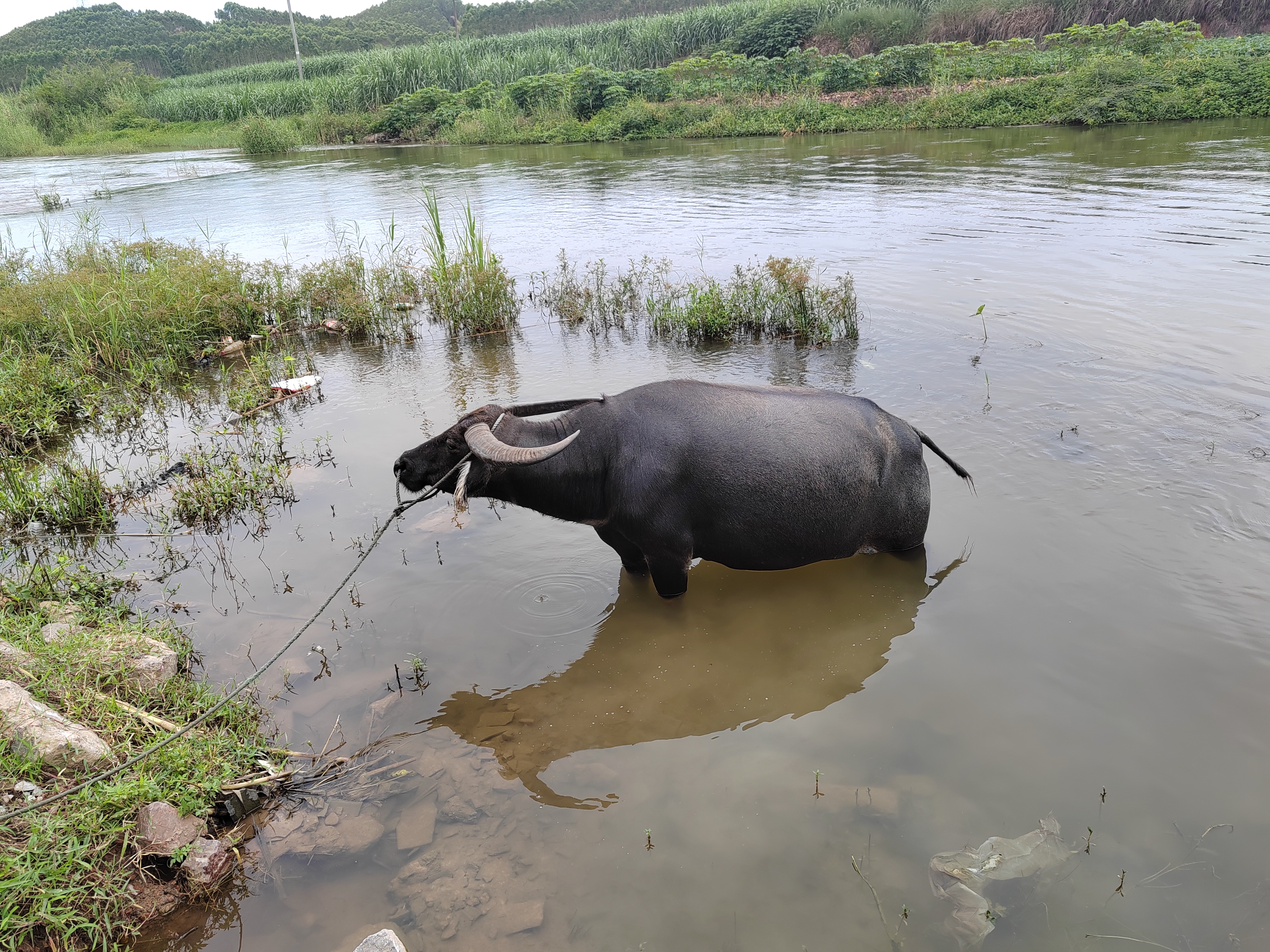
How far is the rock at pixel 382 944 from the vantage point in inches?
96.0

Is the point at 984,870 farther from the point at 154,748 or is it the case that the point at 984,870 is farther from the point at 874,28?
the point at 874,28

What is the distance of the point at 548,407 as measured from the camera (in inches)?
170

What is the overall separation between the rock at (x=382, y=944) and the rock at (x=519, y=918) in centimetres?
35

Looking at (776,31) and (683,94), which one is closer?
(683,94)

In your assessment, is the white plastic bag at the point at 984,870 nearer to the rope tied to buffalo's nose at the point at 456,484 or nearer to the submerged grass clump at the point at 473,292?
the rope tied to buffalo's nose at the point at 456,484

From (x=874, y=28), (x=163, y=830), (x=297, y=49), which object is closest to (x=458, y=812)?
(x=163, y=830)

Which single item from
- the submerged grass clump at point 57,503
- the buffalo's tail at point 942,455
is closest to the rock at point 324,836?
the submerged grass clump at point 57,503

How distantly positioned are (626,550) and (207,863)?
2.43m

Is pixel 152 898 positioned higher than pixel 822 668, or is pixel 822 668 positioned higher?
pixel 152 898

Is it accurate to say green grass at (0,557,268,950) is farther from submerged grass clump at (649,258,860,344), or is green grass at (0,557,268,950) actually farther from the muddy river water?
submerged grass clump at (649,258,860,344)

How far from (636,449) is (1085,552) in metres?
2.70

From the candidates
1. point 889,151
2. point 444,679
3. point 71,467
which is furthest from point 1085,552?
point 889,151

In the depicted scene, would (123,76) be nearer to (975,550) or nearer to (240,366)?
(240,366)

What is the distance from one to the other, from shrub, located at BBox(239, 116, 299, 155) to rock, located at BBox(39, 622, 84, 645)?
31570 millimetres
